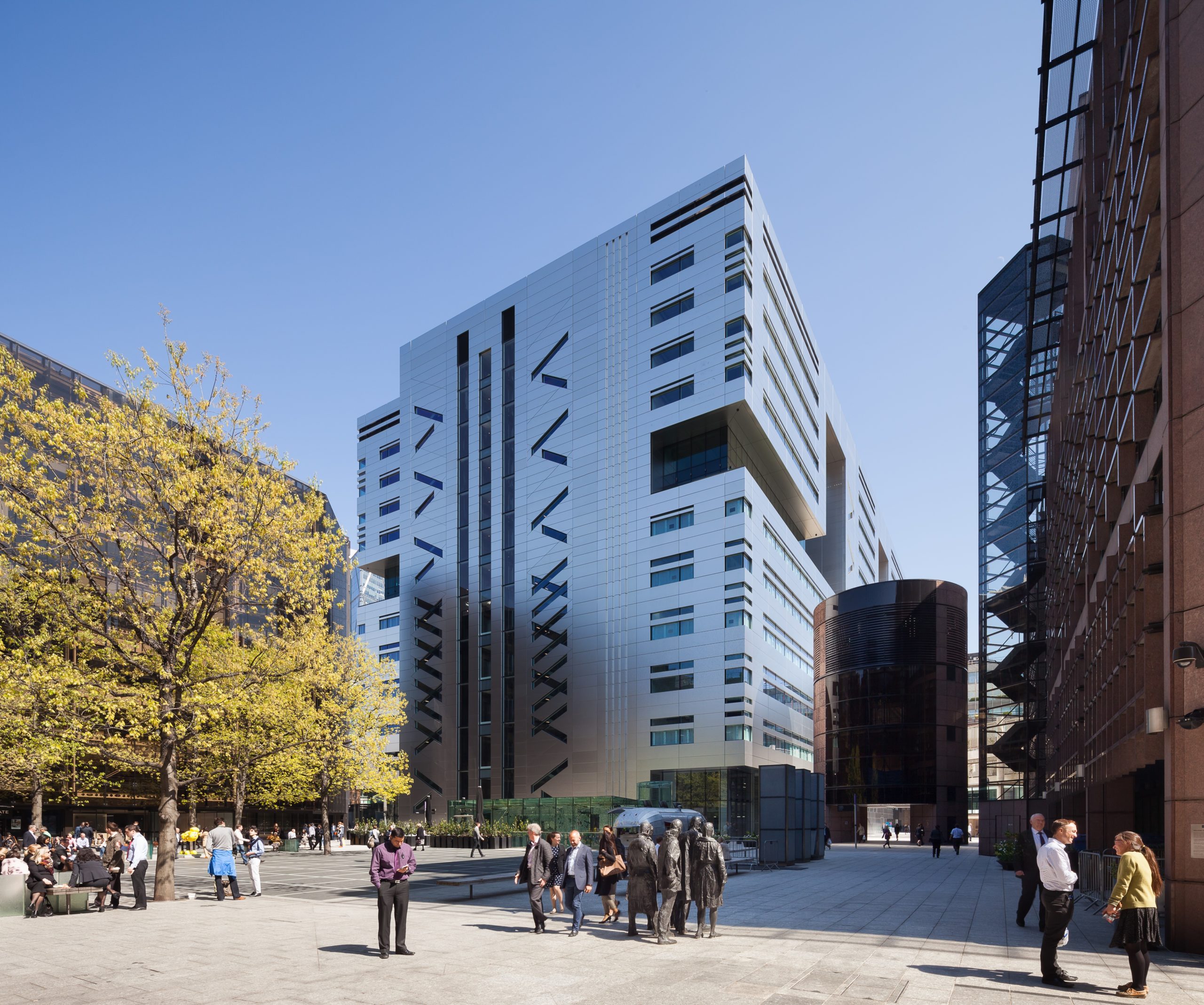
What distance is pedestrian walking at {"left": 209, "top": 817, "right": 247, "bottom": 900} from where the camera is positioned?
22656 millimetres

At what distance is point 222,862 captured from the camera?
895 inches

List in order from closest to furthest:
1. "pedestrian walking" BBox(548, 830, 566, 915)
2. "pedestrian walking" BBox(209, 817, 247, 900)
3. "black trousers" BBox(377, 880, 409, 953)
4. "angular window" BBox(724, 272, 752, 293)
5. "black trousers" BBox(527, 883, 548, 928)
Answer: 1. "black trousers" BBox(377, 880, 409, 953)
2. "black trousers" BBox(527, 883, 548, 928)
3. "pedestrian walking" BBox(548, 830, 566, 915)
4. "pedestrian walking" BBox(209, 817, 247, 900)
5. "angular window" BBox(724, 272, 752, 293)

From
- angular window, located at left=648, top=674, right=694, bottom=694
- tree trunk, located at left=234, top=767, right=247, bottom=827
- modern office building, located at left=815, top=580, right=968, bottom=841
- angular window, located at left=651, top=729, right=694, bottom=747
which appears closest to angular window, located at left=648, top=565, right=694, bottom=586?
angular window, located at left=648, top=674, right=694, bottom=694

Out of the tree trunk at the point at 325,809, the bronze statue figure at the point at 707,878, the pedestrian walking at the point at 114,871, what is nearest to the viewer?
the bronze statue figure at the point at 707,878

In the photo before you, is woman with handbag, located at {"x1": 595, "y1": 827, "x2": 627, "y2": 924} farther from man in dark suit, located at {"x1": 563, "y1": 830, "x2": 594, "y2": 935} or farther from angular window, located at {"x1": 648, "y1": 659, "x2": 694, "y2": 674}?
angular window, located at {"x1": 648, "y1": 659, "x2": 694, "y2": 674}

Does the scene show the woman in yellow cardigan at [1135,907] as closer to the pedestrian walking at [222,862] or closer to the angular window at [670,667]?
the pedestrian walking at [222,862]

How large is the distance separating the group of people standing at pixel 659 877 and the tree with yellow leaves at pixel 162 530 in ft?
33.6

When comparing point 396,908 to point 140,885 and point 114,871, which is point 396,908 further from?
point 114,871

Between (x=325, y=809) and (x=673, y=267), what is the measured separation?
4759cm

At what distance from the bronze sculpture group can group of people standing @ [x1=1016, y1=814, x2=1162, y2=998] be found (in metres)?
5.17

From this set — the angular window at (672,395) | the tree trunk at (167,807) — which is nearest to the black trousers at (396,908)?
the tree trunk at (167,807)

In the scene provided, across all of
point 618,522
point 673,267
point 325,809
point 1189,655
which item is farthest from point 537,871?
point 673,267

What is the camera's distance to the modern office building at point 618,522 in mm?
71938

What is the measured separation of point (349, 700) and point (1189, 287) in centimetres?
4127
